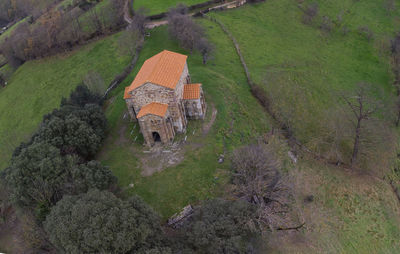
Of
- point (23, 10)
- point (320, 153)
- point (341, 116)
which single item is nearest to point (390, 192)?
point (320, 153)

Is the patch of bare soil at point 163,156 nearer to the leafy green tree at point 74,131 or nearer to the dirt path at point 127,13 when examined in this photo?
the leafy green tree at point 74,131

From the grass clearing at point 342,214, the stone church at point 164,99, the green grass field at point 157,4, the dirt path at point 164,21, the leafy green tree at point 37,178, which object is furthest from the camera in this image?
the green grass field at point 157,4

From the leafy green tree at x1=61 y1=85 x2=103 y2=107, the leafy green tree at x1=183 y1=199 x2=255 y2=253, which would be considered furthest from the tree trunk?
the leafy green tree at x1=61 y1=85 x2=103 y2=107

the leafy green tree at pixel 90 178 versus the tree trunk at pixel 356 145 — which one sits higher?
the leafy green tree at pixel 90 178

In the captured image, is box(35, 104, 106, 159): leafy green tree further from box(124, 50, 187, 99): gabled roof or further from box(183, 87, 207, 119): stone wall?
box(183, 87, 207, 119): stone wall

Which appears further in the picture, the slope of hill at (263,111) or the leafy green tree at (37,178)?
the slope of hill at (263,111)

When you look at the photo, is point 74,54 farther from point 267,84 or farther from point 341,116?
point 341,116

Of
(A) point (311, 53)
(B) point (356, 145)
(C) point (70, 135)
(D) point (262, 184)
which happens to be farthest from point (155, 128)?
(A) point (311, 53)

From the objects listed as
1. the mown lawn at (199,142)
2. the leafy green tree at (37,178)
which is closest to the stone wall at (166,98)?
the mown lawn at (199,142)
